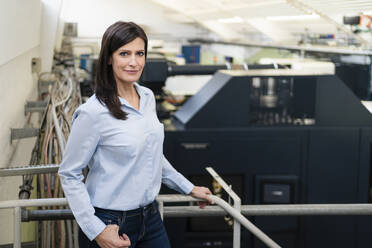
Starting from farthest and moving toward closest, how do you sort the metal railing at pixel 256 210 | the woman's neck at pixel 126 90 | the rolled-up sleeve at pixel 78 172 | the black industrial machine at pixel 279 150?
the black industrial machine at pixel 279 150
the metal railing at pixel 256 210
the woman's neck at pixel 126 90
the rolled-up sleeve at pixel 78 172

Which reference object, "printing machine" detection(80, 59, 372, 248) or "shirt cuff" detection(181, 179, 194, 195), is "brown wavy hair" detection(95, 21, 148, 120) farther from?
"printing machine" detection(80, 59, 372, 248)

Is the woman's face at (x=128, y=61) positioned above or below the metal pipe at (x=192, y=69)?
above

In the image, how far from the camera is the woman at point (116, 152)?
4.48 feet

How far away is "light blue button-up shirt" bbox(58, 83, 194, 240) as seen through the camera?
136cm

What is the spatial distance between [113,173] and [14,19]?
182 cm

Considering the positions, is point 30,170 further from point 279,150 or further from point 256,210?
point 279,150

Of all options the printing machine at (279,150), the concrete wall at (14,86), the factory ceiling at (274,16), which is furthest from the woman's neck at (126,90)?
the factory ceiling at (274,16)

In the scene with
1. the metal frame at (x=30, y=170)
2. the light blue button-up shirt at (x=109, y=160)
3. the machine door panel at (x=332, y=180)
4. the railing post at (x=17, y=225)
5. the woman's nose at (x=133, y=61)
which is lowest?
the machine door panel at (x=332, y=180)

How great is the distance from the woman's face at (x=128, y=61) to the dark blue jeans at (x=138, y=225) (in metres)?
0.39

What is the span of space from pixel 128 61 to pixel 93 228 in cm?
48

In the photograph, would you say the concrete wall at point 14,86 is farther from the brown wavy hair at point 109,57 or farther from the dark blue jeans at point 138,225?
the brown wavy hair at point 109,57

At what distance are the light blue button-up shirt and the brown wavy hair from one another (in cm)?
2

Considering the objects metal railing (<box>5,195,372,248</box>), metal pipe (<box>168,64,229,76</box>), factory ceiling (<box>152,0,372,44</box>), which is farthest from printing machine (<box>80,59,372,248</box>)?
factory ceiling (<box>152,0,372,44</box>)

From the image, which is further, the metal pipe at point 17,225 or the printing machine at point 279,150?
the printing machine at point 279,150
